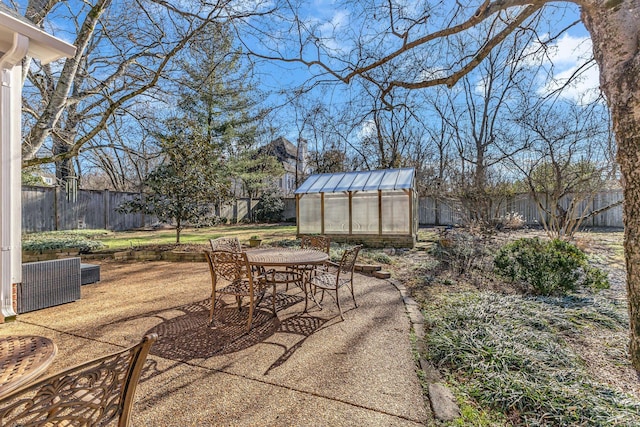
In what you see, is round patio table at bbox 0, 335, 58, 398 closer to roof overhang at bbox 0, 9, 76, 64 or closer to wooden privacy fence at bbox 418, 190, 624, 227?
roof overhang at bbox 0, 9, 76, 64

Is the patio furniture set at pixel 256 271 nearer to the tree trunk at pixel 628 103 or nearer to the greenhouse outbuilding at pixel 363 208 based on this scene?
the tree trunk at pixel 628 103

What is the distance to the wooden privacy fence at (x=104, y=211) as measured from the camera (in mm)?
11250

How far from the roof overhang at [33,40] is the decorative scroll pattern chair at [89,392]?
2.52 meters

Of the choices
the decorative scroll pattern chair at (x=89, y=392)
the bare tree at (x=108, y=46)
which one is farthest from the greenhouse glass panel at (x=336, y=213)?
the decorative scroll pattern chair at (x=89, y=392)

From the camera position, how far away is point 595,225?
1495 centimetres

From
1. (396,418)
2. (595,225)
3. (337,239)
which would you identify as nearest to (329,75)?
(396,418)

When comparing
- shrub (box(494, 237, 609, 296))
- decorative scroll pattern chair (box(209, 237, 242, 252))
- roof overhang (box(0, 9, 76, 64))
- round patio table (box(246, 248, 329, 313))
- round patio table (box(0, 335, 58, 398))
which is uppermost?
roof overhang (box(0, 9, 76, 64))

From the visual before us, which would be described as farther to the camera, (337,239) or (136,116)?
(337,239)

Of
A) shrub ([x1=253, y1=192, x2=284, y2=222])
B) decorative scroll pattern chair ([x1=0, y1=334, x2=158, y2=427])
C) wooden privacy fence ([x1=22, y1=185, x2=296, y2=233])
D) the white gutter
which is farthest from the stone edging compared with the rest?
shrub ([x1=253, y1=192, x2=284, y2=222])

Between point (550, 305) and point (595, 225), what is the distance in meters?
15.1

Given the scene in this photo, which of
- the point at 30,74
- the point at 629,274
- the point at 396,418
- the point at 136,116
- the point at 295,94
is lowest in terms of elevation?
the point at 396,418

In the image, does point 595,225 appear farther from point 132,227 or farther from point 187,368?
point 132,227

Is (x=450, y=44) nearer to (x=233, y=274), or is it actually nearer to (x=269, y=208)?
(x=233, y=274)

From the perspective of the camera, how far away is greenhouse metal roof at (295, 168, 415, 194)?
9672 mm
